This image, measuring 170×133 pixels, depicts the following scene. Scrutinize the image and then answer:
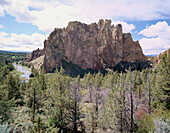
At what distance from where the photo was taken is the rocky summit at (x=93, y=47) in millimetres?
148000

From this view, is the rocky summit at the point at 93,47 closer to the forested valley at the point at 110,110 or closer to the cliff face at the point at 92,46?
the cliff face at the point at 92,46

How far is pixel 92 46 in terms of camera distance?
492 ft

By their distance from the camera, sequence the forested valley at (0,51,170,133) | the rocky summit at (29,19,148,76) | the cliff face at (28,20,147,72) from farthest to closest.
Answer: the cliff face at (28,20,147,72) → the rocky summit at (29,19,148,76) → the forested valley at (0,51,170,133)

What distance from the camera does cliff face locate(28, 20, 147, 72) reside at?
487 feet

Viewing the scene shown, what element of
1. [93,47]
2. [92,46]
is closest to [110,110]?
[93,47]

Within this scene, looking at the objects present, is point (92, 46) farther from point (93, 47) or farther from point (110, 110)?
point (110, 110)

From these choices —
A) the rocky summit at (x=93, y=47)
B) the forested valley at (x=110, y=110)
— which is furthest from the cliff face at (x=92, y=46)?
the forested valley at (x=110, y=110)

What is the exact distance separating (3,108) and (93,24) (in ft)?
→ 519

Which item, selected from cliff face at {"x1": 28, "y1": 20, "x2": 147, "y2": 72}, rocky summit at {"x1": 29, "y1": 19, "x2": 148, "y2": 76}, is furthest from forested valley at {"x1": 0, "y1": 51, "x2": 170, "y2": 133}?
cliff face at {"x1": 28, "y1": 20, "x2": 147, "y2": 72}

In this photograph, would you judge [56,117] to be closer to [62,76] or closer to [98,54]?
[62,76]

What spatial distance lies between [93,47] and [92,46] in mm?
1921

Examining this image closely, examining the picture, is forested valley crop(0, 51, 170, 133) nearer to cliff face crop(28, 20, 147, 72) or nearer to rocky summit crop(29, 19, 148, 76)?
rocky summit crop(29, 19, 148, 76)

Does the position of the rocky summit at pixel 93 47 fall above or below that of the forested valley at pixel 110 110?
above

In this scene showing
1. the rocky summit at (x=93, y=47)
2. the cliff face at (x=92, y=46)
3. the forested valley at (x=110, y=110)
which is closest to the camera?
the forested valley at (x=110, y=110)
